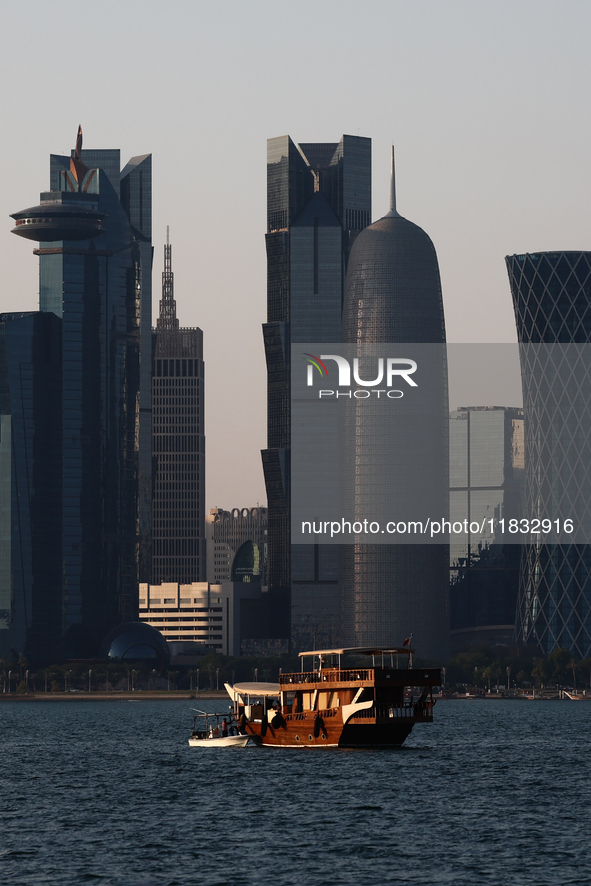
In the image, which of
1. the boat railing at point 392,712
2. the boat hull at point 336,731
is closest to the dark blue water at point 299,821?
the boat hull at point 336,731

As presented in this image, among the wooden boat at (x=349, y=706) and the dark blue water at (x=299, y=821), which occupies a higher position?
the wooden boat at (x=349, y=706)

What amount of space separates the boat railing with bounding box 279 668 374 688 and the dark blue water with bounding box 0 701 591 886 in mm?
8371

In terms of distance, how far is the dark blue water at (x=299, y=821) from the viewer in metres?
103

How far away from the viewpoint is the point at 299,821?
12569 centimetres

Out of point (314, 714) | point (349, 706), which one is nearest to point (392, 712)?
point (349, 706)

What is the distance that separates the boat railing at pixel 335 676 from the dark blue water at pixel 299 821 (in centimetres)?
837

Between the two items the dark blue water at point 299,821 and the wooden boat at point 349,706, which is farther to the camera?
the wooden boat at point 349,706

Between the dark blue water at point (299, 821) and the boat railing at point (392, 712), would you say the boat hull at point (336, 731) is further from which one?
the dark blue water at point (299, 821)

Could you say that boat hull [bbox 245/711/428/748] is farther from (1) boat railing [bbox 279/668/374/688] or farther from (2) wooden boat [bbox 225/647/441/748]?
(1) boat railing [bbox 279/668/374/688]

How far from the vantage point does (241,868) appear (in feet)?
344

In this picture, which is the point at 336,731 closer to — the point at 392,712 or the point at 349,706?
the point at 349,706

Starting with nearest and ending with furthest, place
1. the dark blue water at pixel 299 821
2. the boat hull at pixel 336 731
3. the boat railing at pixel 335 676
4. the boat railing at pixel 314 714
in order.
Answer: the dark blue water at pixel 299 821 → the boat railing at pixel 335 676 → the boat hull at pixel 336 731 → the boat railing at pixel 314 714

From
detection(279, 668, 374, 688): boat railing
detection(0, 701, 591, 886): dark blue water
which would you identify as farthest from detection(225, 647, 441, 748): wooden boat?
detection(0, 701, 591, 886): dark blue water

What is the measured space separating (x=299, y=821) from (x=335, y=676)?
176ft
